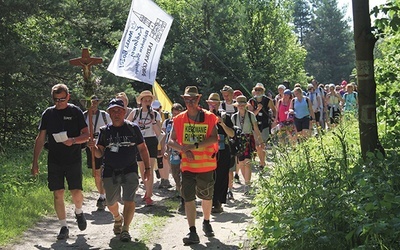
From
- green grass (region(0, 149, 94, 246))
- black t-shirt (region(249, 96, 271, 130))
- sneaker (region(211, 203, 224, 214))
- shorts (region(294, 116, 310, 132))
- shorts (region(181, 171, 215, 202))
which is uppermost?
black t-shirt (region(249, 96, 271, 130))

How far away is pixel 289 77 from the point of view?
37188 millimetres

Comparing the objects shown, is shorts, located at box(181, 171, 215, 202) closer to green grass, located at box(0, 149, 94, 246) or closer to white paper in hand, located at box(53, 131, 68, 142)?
white paper in hand, located at box(53, 131, 68, 142)

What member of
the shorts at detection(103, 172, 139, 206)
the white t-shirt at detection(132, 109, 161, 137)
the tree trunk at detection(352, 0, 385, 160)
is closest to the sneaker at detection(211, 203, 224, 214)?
the white t-shirt at detection(132, 109, 161, 137)

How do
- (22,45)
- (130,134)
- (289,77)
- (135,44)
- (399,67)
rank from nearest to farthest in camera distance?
(130,134) → (399,67) → (135,44) → (22,45) → (289,77)

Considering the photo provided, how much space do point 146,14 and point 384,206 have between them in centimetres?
732

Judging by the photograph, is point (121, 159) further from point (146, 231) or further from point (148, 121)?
point (148, 121)

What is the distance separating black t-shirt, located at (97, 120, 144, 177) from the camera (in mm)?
7516

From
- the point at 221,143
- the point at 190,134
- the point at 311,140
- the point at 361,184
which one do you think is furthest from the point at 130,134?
the point at 311,140

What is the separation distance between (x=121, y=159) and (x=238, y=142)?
3193 millimetres

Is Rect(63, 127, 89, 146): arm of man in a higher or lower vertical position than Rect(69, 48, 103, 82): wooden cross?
lower

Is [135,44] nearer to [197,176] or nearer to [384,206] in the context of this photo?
[197,176]

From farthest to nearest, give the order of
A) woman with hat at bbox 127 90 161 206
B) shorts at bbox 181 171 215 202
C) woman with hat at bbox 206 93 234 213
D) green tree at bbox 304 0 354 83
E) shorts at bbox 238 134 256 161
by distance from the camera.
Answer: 1. green tree at bbox 304 0 354 83
2. shorts at bbox 238 134 256 161
3. woman with hat at bbox 127 90 161 206
4. woman with hat at bbox 206 93 234 213
5. shorts at bbox 181 171 215 202

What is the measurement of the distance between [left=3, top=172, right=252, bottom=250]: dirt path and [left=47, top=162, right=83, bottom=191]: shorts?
29.2 inches

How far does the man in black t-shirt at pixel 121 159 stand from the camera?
7516 millimetres
